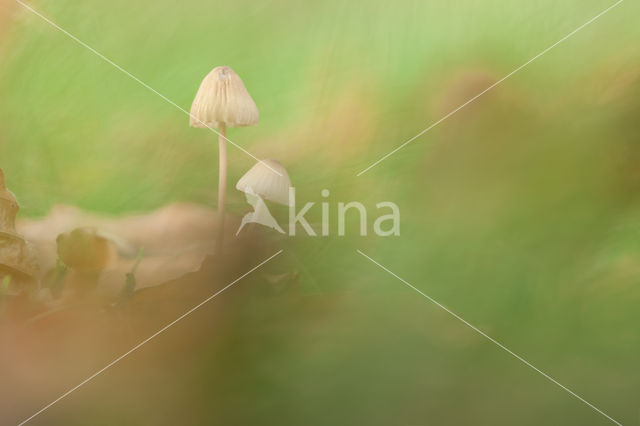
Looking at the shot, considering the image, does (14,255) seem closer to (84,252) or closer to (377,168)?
(84,252)

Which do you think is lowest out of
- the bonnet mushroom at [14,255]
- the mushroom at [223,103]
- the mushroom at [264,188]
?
the bonnet mushroom at [14,255]

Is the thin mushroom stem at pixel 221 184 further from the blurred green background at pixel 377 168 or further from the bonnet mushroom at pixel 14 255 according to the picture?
the bonnet mushroom at pixel 14 255

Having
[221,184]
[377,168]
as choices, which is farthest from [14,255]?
[377,168]

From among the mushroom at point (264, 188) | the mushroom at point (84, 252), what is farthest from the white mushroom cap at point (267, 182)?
the mushroom at point (84, 252)

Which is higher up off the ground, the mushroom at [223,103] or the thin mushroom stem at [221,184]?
the mushroom at [223,103]

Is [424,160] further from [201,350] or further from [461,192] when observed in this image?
[201,350]
